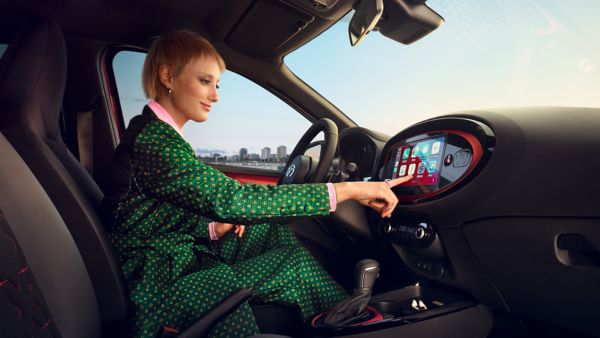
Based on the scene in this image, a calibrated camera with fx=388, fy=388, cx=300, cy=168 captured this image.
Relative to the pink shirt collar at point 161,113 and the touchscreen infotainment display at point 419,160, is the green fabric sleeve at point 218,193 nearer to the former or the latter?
the pink shirt collar at point 161,113

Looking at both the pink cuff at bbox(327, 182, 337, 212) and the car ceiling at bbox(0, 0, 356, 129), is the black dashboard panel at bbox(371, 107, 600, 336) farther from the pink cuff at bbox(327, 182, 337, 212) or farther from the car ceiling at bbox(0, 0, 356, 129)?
the car ceiling at bbox(0, 0, 356, 129)

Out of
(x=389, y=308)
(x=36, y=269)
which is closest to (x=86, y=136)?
(x=36, y=269)

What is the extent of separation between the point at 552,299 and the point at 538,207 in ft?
0.67

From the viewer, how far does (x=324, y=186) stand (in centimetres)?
88

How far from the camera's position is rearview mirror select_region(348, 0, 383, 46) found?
129 cm

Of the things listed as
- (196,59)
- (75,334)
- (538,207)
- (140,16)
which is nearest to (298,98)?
(140,16)

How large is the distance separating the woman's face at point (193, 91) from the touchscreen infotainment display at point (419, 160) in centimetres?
60

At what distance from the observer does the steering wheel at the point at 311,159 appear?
4.31ft

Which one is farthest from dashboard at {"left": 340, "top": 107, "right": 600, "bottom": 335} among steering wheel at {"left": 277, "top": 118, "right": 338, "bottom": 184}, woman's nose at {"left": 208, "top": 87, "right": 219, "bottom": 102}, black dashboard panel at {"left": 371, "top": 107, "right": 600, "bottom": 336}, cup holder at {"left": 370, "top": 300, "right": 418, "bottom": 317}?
woman's nose at {"left": 208, "top": 87, "right": 219, "bottom": 102}

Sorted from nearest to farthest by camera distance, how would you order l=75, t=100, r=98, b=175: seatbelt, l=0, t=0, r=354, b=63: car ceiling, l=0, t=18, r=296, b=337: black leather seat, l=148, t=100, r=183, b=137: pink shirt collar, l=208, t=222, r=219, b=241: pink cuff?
l=0, t=18, r=296, b=337: black leather seat < l=148, t=100, r=183, b=137: pink shirt collar < l=208, t=222, r=219, b=241: pink cuff < l=0, t=0, r=354, b=63: car ceiling < l=75, t=100, r=98, b=175: seatbelt

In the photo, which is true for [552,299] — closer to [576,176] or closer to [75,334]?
[576,176]

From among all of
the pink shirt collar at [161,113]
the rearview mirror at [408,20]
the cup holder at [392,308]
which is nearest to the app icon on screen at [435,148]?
the cup holder at [392,308]

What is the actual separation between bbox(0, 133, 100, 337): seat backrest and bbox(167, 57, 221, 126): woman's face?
0.44m

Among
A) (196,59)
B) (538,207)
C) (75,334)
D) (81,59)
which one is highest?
(81,59)
